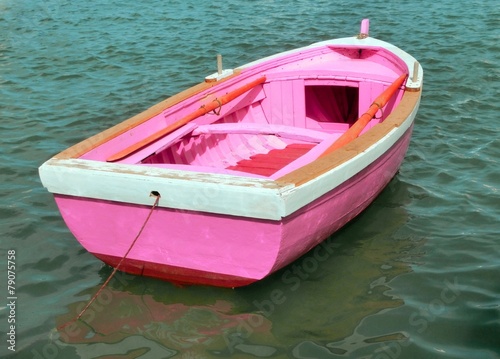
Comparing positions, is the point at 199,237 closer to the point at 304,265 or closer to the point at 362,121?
the point at 304,265

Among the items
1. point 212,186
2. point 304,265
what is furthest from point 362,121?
point 212,186

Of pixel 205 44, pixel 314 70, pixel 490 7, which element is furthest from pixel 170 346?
pixel 490 7

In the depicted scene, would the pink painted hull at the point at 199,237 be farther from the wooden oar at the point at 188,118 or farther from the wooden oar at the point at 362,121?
the wooden oar at the point at 188,118

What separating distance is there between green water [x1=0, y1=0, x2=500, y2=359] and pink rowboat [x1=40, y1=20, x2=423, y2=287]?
0.31 m

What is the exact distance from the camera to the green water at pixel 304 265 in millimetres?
4027

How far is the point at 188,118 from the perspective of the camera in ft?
17.6

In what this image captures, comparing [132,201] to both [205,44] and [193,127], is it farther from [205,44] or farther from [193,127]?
[205,44]

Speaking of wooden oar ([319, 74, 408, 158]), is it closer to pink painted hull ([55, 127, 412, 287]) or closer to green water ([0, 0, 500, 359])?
pink painted hull ([55, 127, 412, 287])

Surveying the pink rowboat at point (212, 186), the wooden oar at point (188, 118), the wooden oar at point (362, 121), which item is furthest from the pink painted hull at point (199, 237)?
the wooden oar at point (188, 118)

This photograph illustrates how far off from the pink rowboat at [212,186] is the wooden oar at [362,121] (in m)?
0.01

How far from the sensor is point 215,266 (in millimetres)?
4109

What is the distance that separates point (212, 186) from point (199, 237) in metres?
0.45

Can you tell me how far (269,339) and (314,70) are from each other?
3.59 meters

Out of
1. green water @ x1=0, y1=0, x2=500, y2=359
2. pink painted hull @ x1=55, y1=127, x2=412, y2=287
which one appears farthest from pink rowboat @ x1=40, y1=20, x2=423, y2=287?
green water @ x1=0, y1=0, x2=500, y2=359
